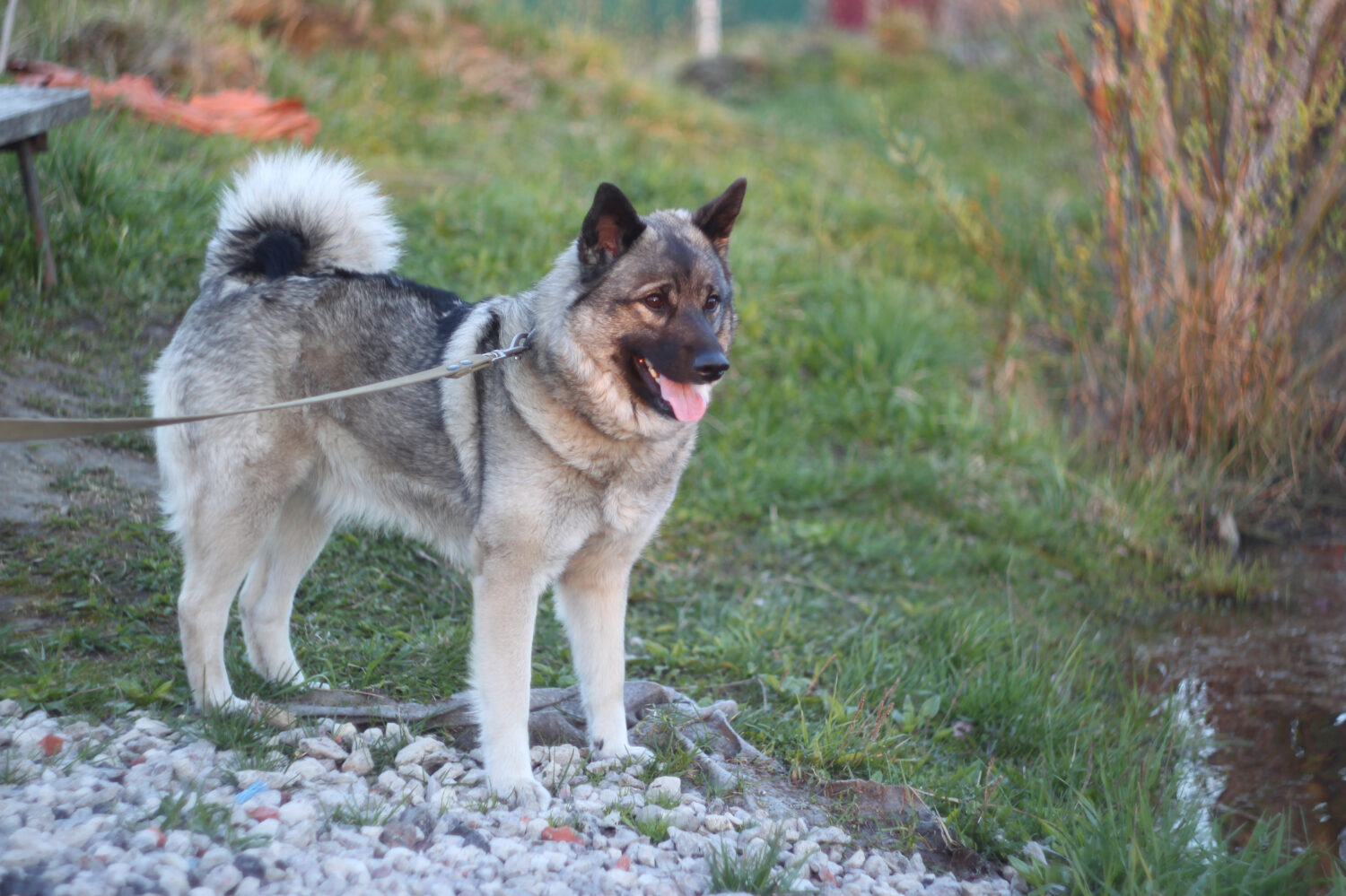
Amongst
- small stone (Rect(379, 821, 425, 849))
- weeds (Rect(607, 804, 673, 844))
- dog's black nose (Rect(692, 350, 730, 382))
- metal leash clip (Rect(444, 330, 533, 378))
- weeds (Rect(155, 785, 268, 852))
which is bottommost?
weeds (Rect(607, 804, 673, 844))

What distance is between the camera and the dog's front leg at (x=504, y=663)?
2723mm

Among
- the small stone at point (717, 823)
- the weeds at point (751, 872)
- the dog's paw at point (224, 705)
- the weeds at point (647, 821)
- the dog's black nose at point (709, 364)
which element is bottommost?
the small stone at point (717, 823)

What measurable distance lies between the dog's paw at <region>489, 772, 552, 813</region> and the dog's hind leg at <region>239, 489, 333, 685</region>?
838mm

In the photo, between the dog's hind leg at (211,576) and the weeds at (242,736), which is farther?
the dog's hind leg at (211,576)

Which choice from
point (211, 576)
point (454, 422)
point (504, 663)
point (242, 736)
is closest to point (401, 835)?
point (504, 663)

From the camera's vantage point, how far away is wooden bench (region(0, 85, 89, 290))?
3.78 m

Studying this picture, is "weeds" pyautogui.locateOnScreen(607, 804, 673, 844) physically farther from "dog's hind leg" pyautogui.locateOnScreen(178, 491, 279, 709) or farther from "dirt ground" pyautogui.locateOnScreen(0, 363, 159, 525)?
"dirt ground" pyautogui.locateOnScreen(0, 363, 159, 525)

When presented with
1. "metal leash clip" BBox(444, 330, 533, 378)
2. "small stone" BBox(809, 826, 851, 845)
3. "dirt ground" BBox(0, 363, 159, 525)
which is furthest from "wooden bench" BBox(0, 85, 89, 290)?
"small stone" BBox(809, 826, 851, 845)

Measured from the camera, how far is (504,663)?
9.00 ft

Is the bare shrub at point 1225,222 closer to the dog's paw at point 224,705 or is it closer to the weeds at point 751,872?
the weeds at point 751,872

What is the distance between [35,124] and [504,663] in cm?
280

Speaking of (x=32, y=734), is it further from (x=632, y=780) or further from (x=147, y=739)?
(x=632, y=780)

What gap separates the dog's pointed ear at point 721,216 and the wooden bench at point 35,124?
252 centimetres

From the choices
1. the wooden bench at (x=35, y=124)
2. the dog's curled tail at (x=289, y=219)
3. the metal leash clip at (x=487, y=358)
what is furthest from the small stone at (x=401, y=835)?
the wooden bench at (x=35, y=124)
